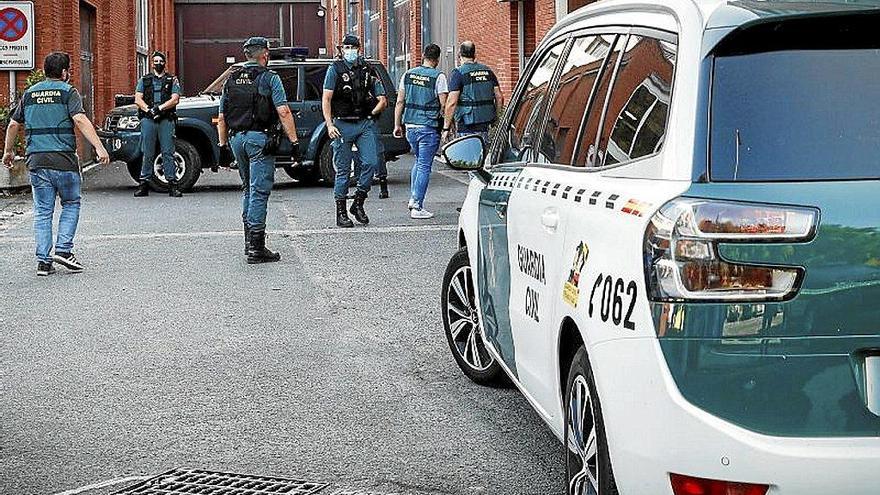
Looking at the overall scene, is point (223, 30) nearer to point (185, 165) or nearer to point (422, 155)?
point (185, 165)

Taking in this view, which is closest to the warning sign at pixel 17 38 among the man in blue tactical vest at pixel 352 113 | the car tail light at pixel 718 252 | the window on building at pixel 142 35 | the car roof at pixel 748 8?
the man in blue tactical vest at pixel 352 113

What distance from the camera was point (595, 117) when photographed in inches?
187

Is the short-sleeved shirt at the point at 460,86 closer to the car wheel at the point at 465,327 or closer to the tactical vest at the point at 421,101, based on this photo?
the tactical vest at the point at 421,101

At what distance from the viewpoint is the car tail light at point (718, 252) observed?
364 cm

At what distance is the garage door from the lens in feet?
198

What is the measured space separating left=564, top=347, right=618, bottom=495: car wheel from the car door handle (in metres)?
0.52

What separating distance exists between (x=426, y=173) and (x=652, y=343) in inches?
470

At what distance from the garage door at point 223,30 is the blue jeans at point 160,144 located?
41047mm

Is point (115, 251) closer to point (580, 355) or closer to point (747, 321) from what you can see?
point (580, 355)

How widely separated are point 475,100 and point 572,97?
10.6 m

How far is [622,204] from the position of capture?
13.4ft

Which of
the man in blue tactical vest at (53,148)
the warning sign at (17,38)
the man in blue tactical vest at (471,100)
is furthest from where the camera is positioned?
the warning sign at (17,38)

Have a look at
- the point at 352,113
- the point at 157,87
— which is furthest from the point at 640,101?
the point at 157,87

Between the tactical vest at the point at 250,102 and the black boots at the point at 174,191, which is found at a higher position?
the tactical vest at the point at 250,102
